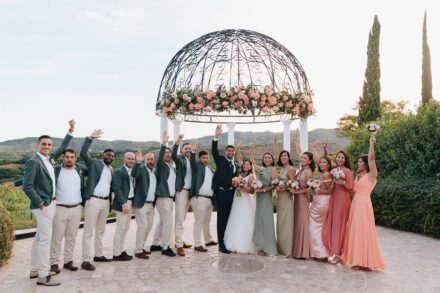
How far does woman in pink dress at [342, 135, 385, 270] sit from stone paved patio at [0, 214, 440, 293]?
202mm

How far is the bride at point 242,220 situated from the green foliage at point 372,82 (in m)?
16.8

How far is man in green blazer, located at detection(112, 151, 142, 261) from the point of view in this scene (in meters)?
6.91

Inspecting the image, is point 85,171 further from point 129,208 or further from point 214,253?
point 214,253

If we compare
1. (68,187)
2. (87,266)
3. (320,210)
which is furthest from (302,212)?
(68,187)

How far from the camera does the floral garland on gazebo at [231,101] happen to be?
7.50m

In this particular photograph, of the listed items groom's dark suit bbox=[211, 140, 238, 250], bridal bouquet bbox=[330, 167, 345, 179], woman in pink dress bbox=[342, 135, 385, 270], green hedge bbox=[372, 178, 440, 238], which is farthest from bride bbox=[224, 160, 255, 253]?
green hedge bbox=[372, 178, 440, 238]

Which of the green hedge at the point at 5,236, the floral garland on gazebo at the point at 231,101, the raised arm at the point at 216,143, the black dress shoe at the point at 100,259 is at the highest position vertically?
the floral garland on gazebo at the point at 231,101

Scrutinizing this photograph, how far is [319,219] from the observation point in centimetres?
739

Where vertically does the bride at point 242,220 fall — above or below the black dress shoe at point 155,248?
above

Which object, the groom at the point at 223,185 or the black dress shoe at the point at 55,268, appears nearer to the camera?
the black dress shoe at the point at 55,268

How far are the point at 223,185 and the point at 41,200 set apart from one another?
353 centimetres

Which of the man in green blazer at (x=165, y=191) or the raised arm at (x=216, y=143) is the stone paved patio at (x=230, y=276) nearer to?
the man in green blazer at (x=165, y=191)

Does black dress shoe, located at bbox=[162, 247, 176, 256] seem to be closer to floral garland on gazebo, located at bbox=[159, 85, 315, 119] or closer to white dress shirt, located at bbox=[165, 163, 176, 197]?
white dress shirt, located at bbox=[165, 163, 176, 197]

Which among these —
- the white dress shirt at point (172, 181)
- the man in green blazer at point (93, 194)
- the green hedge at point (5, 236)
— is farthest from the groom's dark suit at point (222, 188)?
the green hedge at point (5, 236)
